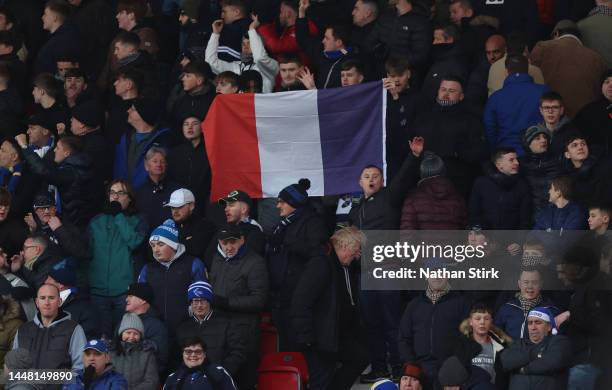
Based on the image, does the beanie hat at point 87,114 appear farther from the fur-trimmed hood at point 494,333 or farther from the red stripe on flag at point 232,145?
the fur-trimmed hood at point 494,333

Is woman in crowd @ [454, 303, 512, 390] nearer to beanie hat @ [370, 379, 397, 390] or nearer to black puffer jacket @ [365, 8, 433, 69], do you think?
beanie hat @ [370, 379, 397, 390]

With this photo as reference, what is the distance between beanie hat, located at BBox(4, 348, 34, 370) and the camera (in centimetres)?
1581

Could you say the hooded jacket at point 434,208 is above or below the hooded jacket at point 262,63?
below

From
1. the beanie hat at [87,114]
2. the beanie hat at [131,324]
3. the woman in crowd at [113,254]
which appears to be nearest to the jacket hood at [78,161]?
the beanie hat at [87,114]

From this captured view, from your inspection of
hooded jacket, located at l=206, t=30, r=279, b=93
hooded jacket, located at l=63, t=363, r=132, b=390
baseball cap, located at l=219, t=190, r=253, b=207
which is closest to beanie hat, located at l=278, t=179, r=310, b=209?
baseball cap, located at l=219, t=190, r=253, b=207

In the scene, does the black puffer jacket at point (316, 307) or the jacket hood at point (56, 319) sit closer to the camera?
the jacket hood at point (56, 319)

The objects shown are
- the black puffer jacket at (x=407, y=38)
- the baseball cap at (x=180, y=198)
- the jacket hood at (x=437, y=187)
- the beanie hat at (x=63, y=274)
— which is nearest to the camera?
the beanie hat at (x=63, y=274)

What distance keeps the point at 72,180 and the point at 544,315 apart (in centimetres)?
496

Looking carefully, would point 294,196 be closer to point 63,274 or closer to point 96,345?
point 63,274

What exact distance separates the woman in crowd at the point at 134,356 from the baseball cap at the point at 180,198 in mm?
1561

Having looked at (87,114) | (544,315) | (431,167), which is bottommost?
(544,315)

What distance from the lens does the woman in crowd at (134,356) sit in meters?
15.6

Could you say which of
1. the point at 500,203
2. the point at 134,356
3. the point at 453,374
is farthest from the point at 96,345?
the point at 500,203

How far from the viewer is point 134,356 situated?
51.6 feet
